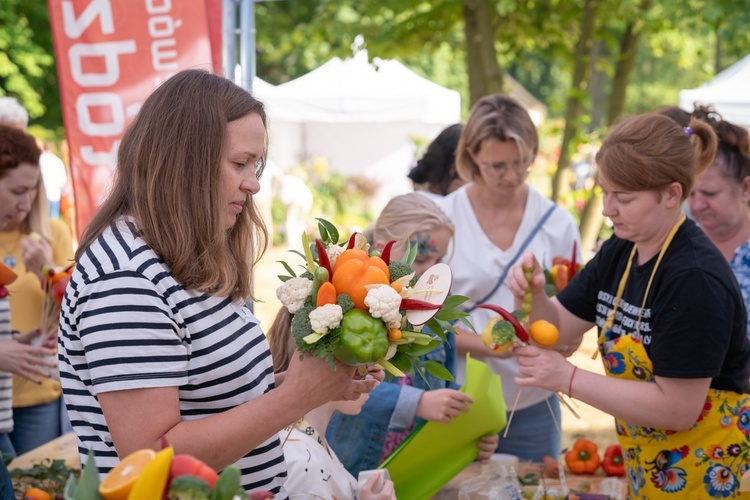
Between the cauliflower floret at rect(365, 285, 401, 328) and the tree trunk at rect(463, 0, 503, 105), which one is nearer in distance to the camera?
the cauliflower floret at rect(365, 285, 401, 328)

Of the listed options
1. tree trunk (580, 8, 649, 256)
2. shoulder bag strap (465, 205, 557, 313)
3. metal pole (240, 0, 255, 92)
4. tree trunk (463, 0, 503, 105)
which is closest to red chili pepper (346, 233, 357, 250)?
shoulder bag strap (465, 205, 557, 313)

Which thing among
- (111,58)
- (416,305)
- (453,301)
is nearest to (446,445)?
(453,301)

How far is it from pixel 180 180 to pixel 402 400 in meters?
1.24

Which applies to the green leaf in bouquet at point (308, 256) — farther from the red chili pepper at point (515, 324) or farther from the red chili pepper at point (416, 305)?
the red chili pepper at point (515, 324)

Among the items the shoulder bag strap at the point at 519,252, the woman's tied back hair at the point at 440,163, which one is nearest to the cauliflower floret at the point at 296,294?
the shoulder bag strap at the point at 519,252

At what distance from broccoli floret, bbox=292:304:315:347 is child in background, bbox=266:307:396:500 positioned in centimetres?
37

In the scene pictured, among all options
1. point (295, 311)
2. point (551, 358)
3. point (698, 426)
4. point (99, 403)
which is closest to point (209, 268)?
point (295, 311)

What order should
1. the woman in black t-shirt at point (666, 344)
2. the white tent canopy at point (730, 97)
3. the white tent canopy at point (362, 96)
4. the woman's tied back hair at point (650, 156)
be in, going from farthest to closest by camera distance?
1. the white tent canopy at point (362, 96)
2. the white tent canopy at point (730, 97)
3. the woman's tied back hair at point (650, 156)
4. the woman in black t-shirt at point (666, 344)

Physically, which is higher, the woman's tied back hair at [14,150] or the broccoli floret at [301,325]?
the woman's tied back hair at [14,150]

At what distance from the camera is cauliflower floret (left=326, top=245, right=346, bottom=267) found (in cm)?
181

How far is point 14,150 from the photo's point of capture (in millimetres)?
3172

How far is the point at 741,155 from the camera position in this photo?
310 cm

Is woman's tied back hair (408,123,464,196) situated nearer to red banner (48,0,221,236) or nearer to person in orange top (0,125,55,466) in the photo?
red banner (48,0,221,236)

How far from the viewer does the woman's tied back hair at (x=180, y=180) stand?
165 cm
